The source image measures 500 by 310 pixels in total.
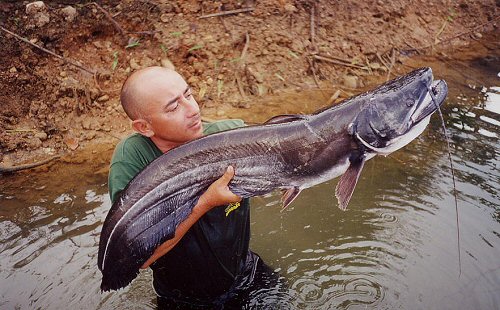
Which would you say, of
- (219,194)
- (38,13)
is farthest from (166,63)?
(219,194)

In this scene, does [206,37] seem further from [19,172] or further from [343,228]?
[343,228]

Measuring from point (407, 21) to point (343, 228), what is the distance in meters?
5.43

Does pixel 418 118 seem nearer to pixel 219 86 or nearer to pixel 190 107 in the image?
pixel 190 107

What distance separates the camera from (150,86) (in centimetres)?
247

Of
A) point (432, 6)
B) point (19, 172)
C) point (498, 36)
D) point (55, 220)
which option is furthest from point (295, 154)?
point (498, 36)

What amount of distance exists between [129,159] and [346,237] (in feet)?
7.86

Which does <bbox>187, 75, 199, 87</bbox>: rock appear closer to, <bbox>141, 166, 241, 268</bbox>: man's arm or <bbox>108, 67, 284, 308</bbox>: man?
<bbox>108, 67, 284, 308</bbox>: man

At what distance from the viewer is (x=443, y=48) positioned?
837 centimetres

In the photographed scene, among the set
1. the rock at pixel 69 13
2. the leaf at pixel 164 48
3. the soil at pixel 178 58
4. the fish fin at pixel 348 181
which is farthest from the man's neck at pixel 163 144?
the rock at pixel 69 13

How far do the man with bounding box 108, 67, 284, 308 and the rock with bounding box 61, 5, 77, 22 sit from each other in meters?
4.24

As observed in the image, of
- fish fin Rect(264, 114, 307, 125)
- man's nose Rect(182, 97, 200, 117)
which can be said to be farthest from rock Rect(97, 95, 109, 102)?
fish fin Rect(264, 114, 307, 125)

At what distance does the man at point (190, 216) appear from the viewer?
2.47 meters

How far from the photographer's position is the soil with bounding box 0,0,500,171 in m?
5.75

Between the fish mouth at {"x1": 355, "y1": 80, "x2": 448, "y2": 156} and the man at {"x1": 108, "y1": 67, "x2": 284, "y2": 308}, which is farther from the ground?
the fish mouth at {"x1": 355, "y1": 80, "x2": 448, "y2": 156}
